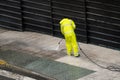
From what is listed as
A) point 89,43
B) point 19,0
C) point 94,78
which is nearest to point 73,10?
point 89,43

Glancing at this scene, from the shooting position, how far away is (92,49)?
1597 centimetres

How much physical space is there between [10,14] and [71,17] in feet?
10.5

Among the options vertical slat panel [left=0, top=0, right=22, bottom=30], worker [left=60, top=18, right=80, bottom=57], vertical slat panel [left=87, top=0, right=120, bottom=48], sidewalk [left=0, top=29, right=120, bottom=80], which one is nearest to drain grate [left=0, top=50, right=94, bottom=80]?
sidewalk [left=0, top=29, right=120, bottom=80]

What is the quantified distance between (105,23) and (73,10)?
1.49 meters

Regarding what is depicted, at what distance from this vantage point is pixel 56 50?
16000 mm

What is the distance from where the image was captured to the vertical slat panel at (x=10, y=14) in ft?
60.6

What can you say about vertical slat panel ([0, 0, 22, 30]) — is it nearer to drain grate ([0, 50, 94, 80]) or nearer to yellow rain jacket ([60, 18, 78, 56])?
drain grate ([0, 50, 94, 80])

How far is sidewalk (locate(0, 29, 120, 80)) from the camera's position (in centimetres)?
1385

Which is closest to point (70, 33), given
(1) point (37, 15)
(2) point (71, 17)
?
(2) point (71, 17)

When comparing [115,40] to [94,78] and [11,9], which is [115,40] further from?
[11,9]

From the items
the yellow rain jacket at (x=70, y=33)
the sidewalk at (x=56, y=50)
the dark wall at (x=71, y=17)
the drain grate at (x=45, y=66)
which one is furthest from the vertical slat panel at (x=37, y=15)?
the yellow rain jacket at (x=70, y=33)

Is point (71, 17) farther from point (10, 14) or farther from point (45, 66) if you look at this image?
point (10, 14)

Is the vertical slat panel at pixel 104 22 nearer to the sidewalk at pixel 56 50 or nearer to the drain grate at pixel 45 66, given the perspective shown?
the sidewalk at pixel 56 50

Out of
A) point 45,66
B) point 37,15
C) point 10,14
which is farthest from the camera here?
point 10,14
